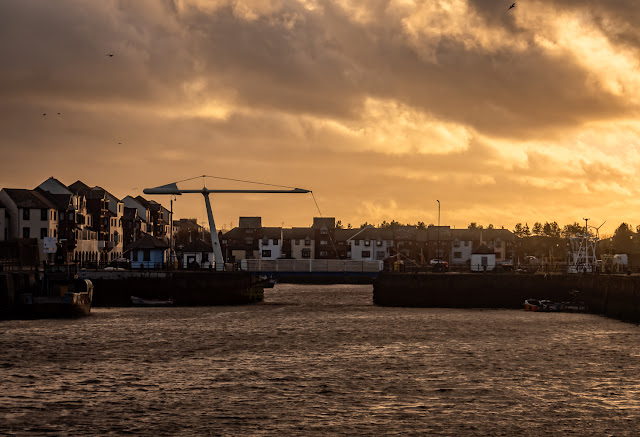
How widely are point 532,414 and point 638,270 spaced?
69.9 metres

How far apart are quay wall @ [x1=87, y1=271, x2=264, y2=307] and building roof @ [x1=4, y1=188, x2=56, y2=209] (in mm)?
43111

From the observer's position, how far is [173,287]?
338 feet

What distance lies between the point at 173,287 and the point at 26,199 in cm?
5125

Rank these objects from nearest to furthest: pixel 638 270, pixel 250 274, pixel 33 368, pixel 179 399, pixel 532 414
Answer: pixel 532 414
pixel 179 399
pixel 33 368
pixel 638 270
pixel 250 274

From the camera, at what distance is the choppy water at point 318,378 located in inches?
1243

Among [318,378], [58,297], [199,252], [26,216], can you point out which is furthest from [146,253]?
[318,378]

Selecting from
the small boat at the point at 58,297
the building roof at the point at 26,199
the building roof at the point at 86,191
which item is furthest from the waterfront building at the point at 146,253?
the building roof at the point at 86,191

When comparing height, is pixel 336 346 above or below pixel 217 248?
below

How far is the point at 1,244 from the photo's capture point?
4370 inches

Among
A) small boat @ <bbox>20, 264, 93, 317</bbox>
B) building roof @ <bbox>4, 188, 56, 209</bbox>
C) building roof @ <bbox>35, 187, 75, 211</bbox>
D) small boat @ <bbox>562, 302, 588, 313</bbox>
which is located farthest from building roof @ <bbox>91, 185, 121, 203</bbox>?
small boat @ <bbox>562, 302, 588, 313</bbox>

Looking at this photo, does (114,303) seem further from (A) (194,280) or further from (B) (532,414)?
(B) (532,414)

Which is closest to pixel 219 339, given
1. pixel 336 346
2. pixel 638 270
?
pixel 336 346

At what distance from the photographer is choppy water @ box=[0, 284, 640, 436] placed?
→ 104ft

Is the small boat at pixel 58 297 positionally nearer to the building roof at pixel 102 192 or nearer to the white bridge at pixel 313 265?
the white bridge at pixel 313 265
